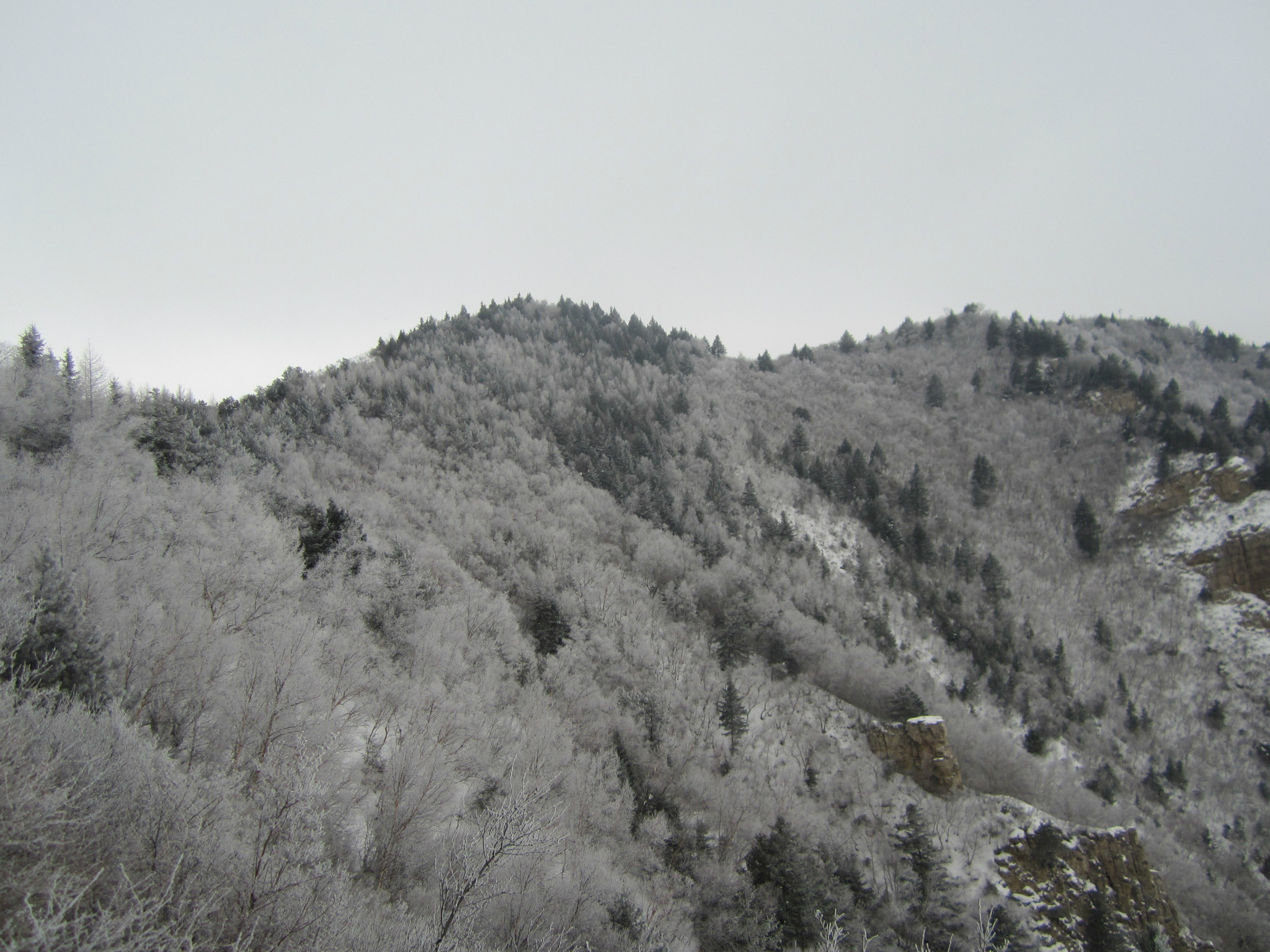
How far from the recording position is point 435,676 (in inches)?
1138

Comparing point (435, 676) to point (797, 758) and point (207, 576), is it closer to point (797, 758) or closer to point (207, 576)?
point (207, 576)

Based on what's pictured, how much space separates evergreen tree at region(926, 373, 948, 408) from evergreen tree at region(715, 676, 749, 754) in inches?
2942

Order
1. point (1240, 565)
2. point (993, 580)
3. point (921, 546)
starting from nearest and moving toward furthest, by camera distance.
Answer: point (1240, 565)
point (993, 580)
point (921, 546)

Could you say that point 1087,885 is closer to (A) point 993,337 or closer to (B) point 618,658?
(B) point 618,658

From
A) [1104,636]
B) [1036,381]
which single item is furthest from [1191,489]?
[1036,381]

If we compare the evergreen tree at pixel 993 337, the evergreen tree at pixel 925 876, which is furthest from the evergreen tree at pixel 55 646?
the evergreen tree at pixel 993 337

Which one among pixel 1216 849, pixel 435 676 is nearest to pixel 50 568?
pixel 435 676

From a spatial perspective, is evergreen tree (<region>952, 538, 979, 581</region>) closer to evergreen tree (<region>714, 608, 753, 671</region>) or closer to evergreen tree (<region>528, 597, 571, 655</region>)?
evergreen tree (<region>714, 608, 753, 671</region>)

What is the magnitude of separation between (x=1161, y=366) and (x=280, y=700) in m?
132

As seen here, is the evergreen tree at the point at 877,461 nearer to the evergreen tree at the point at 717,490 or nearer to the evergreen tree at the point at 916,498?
the evergreen tree at the point at 916,498

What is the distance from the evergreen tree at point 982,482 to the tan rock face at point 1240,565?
68.8ft

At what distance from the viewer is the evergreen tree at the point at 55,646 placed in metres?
13.4

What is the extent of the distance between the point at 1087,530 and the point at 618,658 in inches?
2455

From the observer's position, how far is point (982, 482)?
248 feet
